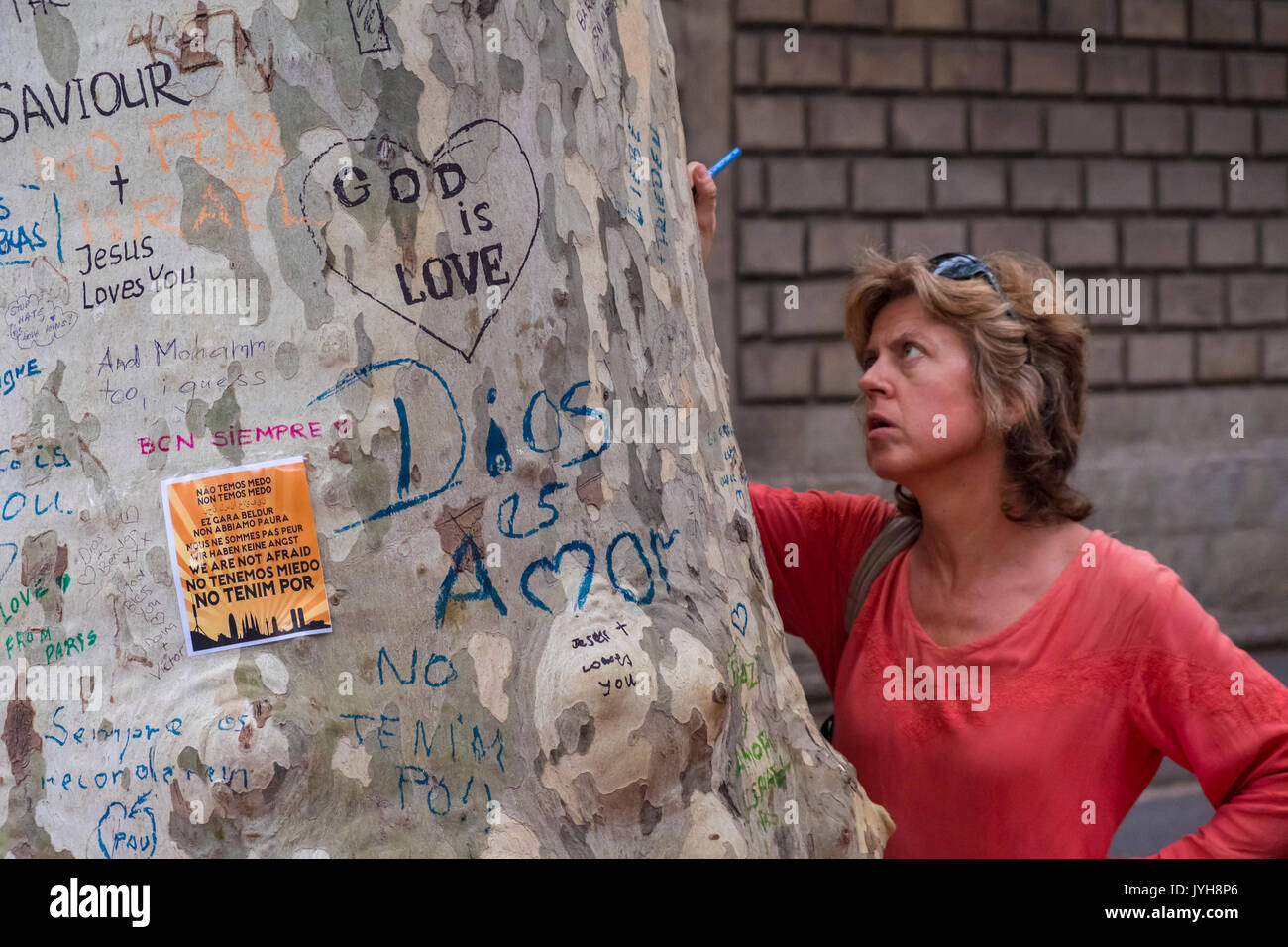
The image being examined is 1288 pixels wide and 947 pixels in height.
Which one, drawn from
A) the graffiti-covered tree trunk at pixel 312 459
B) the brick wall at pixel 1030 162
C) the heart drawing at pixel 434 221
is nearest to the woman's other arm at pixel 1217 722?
the graffiti-covered tree trunk at pixel 312 459

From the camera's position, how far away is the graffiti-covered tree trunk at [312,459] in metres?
1.44

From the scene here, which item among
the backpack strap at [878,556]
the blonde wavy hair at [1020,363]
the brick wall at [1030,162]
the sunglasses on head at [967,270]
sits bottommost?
the backpack strap at [878,556]

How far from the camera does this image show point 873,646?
7.12ft

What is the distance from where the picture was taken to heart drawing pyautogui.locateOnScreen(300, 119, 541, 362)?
144 cm

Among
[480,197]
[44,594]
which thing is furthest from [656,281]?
[44,594]

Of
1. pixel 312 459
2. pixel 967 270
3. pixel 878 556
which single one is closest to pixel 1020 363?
pixel 967 270

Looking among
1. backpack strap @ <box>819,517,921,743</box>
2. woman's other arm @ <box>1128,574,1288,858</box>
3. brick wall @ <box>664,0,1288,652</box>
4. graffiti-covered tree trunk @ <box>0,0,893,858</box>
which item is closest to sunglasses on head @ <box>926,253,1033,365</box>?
backpack strap @ <box>819,517,921,743</box>

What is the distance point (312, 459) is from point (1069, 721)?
1.28m

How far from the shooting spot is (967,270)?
7.21 feet

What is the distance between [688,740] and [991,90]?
213 inches

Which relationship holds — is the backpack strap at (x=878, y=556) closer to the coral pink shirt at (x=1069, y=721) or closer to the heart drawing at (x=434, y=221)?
the coral pink shirt at (x=1069, y=721)

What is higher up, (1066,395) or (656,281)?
(656,281)

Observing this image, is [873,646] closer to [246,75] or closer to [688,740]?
[688,740]

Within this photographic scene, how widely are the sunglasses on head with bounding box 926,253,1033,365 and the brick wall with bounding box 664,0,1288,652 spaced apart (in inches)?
142
